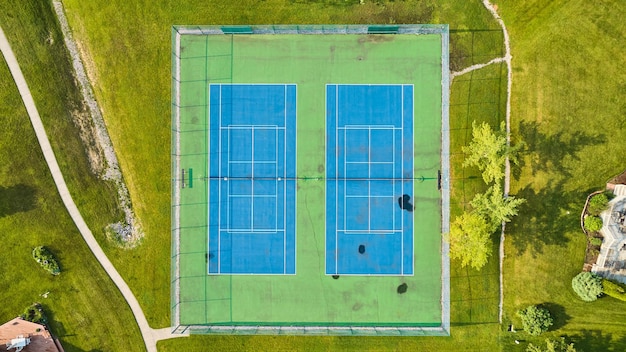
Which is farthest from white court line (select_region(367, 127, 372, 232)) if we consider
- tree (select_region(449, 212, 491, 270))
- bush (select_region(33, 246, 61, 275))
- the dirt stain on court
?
bush (select_region(33, 246, 61, 275))

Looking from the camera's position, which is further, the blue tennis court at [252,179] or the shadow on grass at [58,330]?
the shadow on grass at [58,330]

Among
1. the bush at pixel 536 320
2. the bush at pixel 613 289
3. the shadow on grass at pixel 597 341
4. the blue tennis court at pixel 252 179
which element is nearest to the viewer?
the bush at pixel 613 289

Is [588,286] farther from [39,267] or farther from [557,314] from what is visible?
[39,267]

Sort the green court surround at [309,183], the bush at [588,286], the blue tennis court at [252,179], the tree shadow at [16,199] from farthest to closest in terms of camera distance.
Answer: the tree shadow at [16,199], the blue tennis court at [252,179], the green court surround at [309,183], the bush at [588,286]

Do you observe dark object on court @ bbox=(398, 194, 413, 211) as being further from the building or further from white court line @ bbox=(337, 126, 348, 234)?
the building

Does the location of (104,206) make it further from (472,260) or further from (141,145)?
(472,260)

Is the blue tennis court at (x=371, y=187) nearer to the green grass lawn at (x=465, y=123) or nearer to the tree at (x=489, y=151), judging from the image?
the green grass lawn at (x=465, y=123)

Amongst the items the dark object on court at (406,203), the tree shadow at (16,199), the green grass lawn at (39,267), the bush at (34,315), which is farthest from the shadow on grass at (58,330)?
the dark object on court at (406,203)
